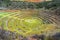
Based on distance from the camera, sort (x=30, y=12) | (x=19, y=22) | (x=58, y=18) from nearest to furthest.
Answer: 1. (x=19, y=22)
2. (x=58, y=18)
3. (x=30, y=12)

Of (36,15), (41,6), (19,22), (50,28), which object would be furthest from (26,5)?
(50,28)

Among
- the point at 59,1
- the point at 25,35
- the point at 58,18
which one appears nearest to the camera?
the point at 25,35

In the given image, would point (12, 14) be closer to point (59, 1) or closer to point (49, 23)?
point (49, 23)

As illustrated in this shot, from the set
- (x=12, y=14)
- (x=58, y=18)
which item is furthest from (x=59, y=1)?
(x=12, y=14)

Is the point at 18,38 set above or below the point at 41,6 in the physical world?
below

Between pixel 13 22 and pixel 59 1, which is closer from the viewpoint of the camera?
pixel 13 22

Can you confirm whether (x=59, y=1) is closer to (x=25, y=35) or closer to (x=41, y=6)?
(x=41, y=6)
